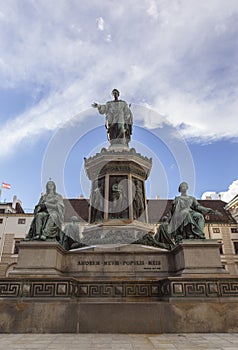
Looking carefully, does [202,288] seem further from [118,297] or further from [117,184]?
[117,184]

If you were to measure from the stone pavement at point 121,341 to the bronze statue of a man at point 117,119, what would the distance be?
9626mm

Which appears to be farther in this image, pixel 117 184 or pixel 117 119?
pixel 117 119

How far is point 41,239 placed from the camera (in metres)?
8.92

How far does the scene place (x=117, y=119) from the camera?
14438 millimetres

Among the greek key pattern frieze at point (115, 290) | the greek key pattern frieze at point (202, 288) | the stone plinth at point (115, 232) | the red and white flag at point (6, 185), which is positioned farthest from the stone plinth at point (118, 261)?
the red and white flag at point (6, 185)

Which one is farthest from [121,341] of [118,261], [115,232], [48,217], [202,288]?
[48,217]

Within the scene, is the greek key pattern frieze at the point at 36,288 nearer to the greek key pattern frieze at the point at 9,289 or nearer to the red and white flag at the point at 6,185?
the greek key pattern frieze at the point at 9,289

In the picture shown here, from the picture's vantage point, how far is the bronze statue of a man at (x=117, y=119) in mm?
14250

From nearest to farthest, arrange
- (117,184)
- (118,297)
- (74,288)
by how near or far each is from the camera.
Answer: (74,288) → (118,297) → (117,184)

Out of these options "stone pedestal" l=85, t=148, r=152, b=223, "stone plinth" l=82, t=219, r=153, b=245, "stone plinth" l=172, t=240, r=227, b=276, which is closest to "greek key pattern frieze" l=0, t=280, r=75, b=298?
"stone plinth" l=82, t=219, r=153, b=245

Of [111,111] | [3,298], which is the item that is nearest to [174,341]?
[3,298]

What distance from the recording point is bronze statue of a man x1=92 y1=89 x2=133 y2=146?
14250mm

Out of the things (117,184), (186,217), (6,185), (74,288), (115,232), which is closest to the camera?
(74,288)

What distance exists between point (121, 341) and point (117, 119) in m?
10.9
